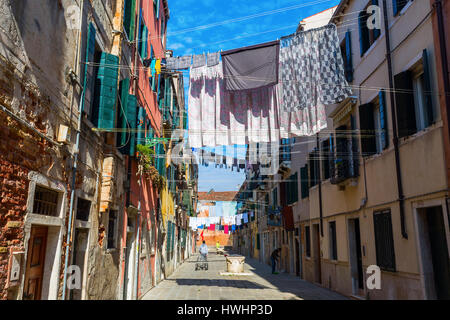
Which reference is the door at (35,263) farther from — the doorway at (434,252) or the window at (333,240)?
the window at (333,240)

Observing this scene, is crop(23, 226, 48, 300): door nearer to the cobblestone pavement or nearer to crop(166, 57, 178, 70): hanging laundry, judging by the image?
crop(166, 57, 178, 70): hanging laundry

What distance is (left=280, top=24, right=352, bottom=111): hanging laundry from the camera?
29.1 ft

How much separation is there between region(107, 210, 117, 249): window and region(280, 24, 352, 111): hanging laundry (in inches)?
184

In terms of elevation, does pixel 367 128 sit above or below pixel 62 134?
above

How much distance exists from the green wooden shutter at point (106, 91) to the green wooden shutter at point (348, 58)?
7.51m

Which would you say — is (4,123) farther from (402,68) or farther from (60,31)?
(402,68)

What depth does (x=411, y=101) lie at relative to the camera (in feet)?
27.1

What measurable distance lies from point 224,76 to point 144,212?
18.7 ft

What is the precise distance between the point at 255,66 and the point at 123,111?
10.3 ft

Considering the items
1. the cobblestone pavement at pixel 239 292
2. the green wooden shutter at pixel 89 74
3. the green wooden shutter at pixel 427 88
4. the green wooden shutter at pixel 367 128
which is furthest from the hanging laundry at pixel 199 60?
the cobblestone pavement at pixel 239 292

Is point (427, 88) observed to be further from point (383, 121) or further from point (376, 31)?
point (376, 31)

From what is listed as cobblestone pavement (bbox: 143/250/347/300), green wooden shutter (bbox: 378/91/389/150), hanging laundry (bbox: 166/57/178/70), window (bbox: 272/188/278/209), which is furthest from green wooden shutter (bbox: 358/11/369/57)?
window (bbox: 272/188/278/209)

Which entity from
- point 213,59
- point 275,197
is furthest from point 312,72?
point 275,197

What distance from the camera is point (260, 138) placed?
352 inches
